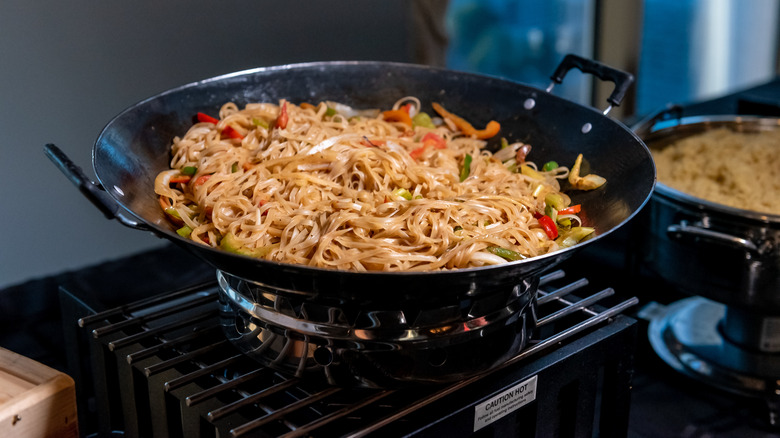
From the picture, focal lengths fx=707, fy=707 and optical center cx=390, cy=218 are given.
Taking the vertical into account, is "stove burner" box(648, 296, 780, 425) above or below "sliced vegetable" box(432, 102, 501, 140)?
below

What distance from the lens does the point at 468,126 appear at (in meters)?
1.70

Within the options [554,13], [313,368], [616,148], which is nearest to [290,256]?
[313,368]

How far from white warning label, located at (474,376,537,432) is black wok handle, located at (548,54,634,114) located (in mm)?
612

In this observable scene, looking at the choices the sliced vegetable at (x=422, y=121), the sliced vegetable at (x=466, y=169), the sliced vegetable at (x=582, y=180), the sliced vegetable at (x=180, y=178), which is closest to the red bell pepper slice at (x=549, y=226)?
the sliced vegetable at (x=582, y=180)

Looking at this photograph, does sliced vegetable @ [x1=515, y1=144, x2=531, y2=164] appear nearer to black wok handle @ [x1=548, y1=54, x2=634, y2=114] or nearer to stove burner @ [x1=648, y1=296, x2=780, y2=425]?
black wok handle @ [x1=548, y1=54, x2=634, y2=114]

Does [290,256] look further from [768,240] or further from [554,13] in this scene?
[554,13]

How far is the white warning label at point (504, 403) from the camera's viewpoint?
A: 1.17m

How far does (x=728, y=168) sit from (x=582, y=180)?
94 cm

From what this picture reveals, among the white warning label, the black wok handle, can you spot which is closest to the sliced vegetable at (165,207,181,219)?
the white warning label

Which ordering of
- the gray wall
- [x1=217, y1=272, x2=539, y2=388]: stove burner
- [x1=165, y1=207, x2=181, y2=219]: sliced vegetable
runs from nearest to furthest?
1. [x1=217, y1=272, x2=539, y2=388]: stove burner
2. [x1=165, y1=207, x2=181, y2=219]: sliced vegetable
3. the gray wall

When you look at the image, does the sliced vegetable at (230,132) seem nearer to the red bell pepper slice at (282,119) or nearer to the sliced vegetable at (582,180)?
the red bell pepper slice at (282,119)

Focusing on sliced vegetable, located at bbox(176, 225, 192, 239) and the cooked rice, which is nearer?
sliced vegetable, located at bbox(176, 225, 192, 239)

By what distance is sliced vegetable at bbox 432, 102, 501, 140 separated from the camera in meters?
1.67

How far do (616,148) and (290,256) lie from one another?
676 millimetres
